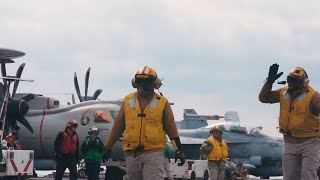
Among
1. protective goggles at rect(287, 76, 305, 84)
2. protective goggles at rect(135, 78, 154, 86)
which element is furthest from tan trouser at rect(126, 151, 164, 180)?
protective goggles at rect(287, 76, 305, 84)

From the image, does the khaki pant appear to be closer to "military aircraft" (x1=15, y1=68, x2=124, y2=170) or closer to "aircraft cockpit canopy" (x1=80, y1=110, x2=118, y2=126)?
"military aircraft" (x1=15, y1=68, x2=124, y2=170)

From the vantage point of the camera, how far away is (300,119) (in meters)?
12.0

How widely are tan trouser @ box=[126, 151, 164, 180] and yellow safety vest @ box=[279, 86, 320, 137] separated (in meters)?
2.14

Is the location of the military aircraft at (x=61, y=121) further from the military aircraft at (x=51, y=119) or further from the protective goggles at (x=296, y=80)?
the protective goggles at (x=296, y=80)

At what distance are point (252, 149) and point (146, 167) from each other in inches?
1242

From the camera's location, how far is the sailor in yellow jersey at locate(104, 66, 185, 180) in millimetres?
10922

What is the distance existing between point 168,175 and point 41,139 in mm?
8221

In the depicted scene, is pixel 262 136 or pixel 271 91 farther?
pixel 262 136

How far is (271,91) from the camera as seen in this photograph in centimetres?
1244

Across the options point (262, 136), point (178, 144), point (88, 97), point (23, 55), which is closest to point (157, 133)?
point (178, 144)

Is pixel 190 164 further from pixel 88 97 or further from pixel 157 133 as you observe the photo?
pixel 157 133

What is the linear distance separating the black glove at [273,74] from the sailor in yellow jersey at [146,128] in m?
1.84

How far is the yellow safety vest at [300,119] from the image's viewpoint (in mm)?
12007

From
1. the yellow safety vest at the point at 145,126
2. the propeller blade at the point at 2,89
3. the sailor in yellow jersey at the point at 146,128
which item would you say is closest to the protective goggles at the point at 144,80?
the sailor in yellow jersey at the point at 146,128
